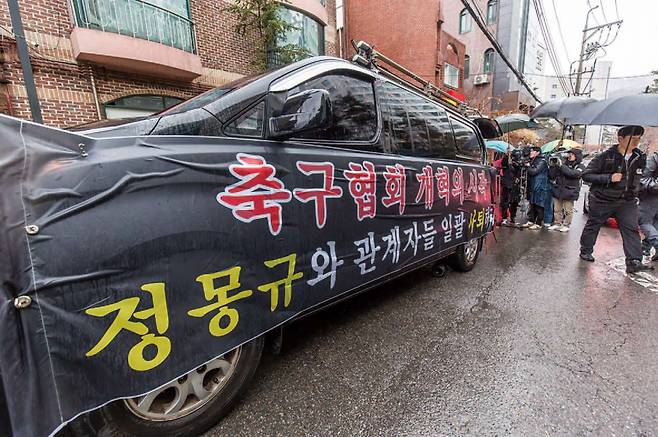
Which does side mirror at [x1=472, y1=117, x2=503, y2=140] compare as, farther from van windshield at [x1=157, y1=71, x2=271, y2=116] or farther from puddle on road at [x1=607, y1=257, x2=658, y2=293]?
van windshield at [x1=157, y1=71, x2=271, y2=116]

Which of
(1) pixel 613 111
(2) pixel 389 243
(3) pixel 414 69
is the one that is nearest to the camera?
(2) pixel 389 243

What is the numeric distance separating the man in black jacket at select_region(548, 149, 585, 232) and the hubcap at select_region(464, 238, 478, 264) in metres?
3.47

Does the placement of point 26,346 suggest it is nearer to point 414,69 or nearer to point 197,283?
point 197,283

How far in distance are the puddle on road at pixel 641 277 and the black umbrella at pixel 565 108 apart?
7.44 ft

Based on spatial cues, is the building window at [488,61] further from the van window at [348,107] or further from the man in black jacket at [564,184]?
the van window at [348,107]

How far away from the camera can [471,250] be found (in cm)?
432

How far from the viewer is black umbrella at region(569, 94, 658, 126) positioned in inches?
146

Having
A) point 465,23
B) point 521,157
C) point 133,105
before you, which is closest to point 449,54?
point 465,23

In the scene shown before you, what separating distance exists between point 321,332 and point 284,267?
119 centimetres

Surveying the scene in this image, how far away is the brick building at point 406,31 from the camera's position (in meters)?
14.3

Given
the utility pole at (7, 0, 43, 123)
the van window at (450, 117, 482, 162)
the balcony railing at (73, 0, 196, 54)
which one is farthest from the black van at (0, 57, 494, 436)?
the balcony railing at (73, 0, 196, 54)

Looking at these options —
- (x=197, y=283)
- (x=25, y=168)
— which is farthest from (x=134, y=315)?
(x=25, y=168)

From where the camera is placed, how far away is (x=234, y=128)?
1.64m

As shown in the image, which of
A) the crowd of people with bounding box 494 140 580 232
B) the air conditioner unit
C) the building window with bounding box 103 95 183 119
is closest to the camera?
the crowd of people with bounding box 494 140 580 232
